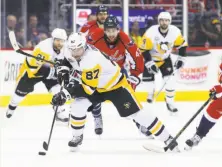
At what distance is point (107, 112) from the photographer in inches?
303

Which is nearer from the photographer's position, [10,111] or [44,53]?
[44,53]

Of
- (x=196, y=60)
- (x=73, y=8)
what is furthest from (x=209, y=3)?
(x=73, y=8)

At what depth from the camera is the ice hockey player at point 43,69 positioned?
6469mm

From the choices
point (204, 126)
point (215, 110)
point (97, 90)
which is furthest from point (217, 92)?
point (97, 90)

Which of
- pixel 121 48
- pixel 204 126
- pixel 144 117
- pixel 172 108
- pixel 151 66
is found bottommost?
pixel 172 108

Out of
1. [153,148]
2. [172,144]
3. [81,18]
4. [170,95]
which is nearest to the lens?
[172,144]

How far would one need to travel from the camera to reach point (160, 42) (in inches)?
289

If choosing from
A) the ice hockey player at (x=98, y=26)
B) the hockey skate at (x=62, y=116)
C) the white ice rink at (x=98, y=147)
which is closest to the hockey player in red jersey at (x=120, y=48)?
the ice hockey player at (x=98, y=26)

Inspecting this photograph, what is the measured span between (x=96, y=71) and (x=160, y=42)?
2.79m

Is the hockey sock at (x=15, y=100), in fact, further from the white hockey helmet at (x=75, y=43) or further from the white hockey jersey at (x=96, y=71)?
the white hockey helmet at (x=75, y=43)

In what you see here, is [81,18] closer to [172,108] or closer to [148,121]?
[172,108]

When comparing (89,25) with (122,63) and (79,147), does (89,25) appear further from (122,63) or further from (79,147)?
(79,147)

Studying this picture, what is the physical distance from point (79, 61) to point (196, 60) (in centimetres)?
414

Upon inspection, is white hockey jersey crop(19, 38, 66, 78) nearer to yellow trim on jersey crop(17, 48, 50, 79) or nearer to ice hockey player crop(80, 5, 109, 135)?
yellow trim on jersey crop(17, 48, 50, 79)
